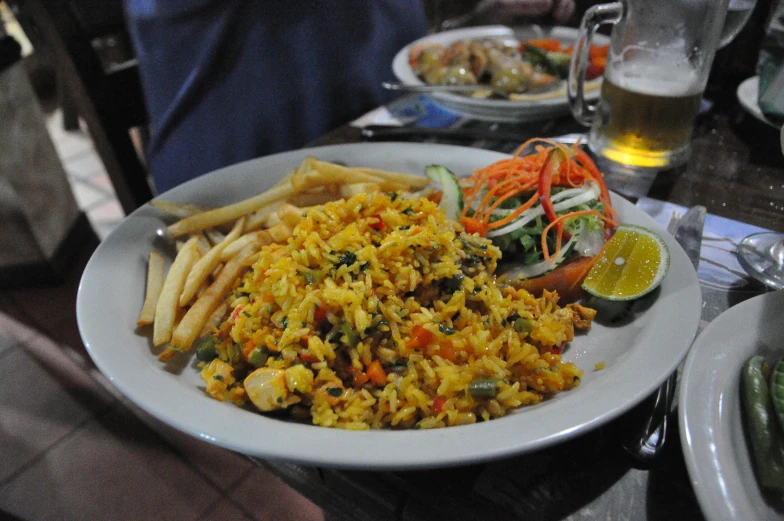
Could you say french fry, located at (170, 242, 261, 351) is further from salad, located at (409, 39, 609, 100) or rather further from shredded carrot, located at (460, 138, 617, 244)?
salad, located at (409, 39, 609, 100)

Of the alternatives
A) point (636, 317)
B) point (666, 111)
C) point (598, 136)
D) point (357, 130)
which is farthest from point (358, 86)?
point (636, 317)

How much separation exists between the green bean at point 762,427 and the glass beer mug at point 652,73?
1.15m

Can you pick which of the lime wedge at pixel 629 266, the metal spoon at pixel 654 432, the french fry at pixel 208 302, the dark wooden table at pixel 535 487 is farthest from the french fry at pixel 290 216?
the metal spoon at pixel 654 432

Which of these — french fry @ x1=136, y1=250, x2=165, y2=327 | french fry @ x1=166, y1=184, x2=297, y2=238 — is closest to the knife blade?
french fry @ x1=166, y1=184, x2=297, y2=238

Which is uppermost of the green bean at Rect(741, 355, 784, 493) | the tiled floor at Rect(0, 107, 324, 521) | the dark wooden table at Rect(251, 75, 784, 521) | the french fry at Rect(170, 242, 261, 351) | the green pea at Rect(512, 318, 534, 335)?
the french fry at Rect(170, 242, 261, 351)

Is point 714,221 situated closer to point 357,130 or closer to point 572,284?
point 572,284

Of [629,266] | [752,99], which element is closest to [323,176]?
[629,266]

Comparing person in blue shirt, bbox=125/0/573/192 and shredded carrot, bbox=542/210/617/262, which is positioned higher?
person in blue shirt, bbox=125/0/573/192

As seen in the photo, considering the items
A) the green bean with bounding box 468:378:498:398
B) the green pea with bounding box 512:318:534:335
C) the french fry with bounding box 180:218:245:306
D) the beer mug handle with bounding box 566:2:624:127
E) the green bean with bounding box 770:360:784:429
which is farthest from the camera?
the beer mug handle with bounding box 566:2:624:127

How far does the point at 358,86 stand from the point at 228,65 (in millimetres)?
754

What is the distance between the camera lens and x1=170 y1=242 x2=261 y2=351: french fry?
46.8 inches

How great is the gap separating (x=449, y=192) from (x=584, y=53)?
2.90 ft

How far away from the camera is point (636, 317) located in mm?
1229

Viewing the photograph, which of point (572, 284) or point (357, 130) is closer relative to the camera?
point (572, 284)
